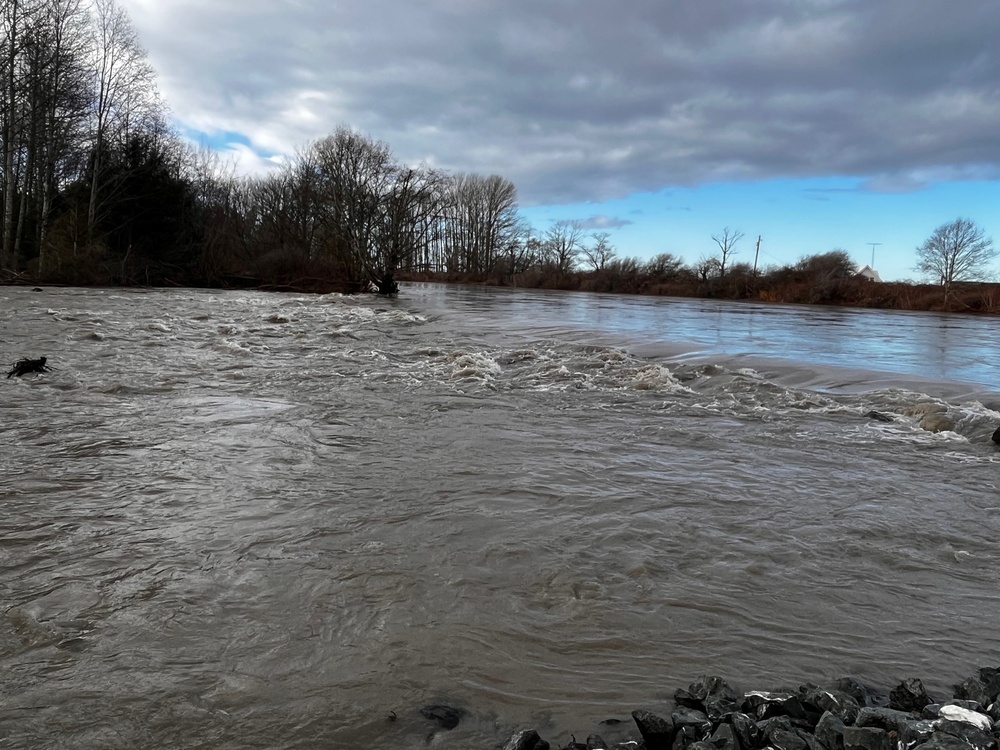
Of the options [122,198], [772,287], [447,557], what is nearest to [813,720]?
[447,557]

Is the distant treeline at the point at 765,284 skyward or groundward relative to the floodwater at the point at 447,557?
skyward

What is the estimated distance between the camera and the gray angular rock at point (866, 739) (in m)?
1.83

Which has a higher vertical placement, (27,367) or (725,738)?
(27,367)

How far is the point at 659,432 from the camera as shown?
20.4 feet

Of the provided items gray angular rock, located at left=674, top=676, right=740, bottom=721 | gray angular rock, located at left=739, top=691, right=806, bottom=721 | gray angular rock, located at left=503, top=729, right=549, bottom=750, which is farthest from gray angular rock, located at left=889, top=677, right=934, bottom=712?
gray angular rock, located at left=503, top=729, right=549, bottom=750

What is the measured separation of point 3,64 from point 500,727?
32.5m

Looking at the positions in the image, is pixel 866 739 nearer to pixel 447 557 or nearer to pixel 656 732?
pixel 656 732

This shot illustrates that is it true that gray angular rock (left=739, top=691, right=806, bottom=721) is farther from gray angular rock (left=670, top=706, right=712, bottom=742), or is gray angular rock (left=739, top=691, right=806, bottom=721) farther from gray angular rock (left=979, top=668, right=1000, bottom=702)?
gray angular rock (left=979, top=668, right=1000, bottom=702)

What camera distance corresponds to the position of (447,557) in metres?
3.24

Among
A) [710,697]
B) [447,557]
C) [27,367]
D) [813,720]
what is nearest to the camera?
[813,720]

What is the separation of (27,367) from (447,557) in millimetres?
6623

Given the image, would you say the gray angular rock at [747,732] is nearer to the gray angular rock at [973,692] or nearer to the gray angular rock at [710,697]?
the gray angular rock at [710,697]

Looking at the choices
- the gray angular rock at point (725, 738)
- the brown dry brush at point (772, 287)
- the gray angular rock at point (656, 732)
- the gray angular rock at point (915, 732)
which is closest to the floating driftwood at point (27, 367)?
the gray angular rock at point (656, 732)

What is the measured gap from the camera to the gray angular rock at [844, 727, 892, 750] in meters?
1.83
